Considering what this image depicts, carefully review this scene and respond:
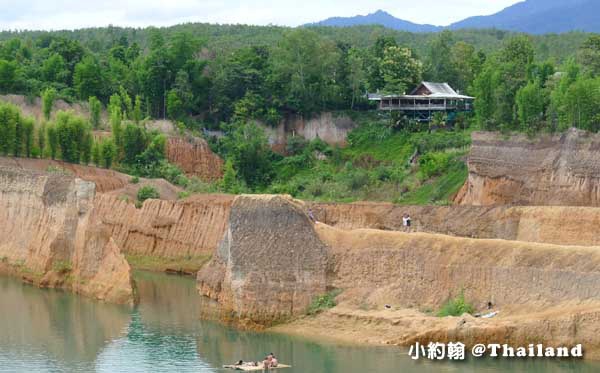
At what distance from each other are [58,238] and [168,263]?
7144 millimetres

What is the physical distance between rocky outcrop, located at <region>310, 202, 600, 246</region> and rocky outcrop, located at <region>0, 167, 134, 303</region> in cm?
899

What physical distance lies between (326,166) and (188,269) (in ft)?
57.7

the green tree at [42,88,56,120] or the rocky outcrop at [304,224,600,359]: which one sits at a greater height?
the green tree at [42,88,56,120]

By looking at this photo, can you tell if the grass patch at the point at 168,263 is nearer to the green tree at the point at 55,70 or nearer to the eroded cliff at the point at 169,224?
the eroded cliff at the point at 169,224

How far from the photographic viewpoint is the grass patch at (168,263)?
55031mm

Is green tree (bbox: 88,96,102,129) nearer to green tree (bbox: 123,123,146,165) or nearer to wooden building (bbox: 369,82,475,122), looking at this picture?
green tree (bbox: 123,123,146,165)

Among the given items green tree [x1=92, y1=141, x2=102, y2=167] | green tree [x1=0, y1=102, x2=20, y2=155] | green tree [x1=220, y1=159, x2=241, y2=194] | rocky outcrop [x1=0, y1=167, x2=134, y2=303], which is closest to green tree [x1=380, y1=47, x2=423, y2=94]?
green tree [x1=220, y1=159, x2=241, y2=194]

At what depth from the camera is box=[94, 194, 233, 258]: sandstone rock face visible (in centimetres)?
5566

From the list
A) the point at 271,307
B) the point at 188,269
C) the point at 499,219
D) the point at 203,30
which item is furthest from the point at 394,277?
the point at 203,30

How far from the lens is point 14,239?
53.4 meters

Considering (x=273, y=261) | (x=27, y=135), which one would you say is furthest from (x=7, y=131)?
(x=273, y=261)

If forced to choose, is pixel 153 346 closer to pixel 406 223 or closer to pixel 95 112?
pixel 406 223

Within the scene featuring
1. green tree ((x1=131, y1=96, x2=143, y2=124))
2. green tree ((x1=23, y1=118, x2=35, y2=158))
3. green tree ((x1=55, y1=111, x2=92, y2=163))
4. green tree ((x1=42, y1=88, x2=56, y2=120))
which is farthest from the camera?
green tree ((x1=131, y1=96, x2=143, y2=124))

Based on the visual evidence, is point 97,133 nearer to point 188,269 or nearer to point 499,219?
point 188,269
